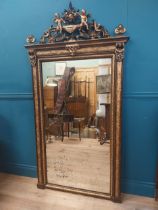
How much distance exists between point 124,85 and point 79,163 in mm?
1100

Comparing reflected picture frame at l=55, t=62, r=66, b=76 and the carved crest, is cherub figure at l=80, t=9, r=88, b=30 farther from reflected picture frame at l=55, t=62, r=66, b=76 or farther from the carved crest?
reflected picture frame at l=55, t=62, r=66, b=76

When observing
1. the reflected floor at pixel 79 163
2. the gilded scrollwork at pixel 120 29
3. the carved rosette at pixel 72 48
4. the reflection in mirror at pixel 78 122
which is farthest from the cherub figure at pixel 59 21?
the reflected floor at pixel 79 163

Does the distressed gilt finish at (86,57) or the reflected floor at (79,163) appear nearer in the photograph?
the distressed gilt finish at (86,57)

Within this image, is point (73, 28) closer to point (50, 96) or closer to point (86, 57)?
point (86, 57)

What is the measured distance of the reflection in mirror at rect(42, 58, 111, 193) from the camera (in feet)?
7.20

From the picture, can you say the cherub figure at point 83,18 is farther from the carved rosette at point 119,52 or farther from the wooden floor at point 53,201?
the wooden floor at point 53,201

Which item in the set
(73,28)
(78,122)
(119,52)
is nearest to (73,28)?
(73,28)

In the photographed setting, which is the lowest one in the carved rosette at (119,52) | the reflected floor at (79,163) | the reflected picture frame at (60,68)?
the reflected floor at (79,163)

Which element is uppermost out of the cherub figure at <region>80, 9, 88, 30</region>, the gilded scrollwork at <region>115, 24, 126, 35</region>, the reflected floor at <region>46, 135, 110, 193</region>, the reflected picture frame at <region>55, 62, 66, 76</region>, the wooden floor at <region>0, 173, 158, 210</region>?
the cherub figure at <region>80, 9, 88, 30</region>

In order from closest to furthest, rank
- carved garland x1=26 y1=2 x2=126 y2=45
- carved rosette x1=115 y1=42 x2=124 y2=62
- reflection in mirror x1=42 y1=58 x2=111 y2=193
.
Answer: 1. carved rosette x1=115 y1=42 x2=124 y2=62
2. carved garland x1=26 y1=2 x2=126 y2=45
3. reflection in mirror x1=42 y1=58 x2=111 y2=193

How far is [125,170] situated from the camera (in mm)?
2318

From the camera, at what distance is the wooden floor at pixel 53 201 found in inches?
84.9

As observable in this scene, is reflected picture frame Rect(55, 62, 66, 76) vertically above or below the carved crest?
below

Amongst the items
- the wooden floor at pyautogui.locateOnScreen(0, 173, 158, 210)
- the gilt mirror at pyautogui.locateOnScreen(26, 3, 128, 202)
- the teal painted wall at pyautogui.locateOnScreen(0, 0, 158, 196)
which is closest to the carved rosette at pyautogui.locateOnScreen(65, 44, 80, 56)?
the gilt mirror at pyautogui.locateOnScreen(26, 3, 128, 202)
